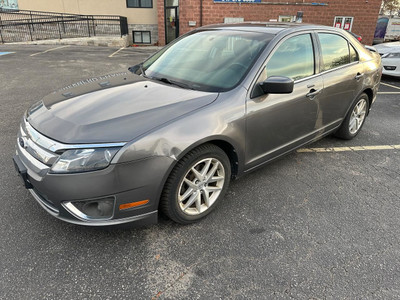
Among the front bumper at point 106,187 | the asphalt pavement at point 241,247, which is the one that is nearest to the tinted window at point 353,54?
the asphalt pavement at point 241,247

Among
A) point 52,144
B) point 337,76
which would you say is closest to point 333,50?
point 337,76

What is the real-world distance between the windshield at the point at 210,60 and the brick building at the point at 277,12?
43.6ft

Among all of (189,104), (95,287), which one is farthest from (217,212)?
(95,287)

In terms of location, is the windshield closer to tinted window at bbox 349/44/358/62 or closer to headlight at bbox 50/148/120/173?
headlight at bbox 50/148/120/173

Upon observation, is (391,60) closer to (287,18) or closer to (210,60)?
(210,60)

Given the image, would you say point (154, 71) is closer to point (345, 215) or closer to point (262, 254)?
point (262, 254)

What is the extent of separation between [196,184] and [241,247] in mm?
630

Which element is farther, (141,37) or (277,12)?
(141,37)

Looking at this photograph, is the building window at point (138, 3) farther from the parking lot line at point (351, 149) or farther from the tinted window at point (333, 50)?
the parking lot line at point (351, 149)

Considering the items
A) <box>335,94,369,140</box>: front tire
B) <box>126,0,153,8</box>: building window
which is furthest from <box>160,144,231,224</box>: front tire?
<box>126,0,153,8</box>: building window

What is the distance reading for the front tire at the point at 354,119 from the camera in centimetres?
424

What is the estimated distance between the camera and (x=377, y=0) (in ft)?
53.0

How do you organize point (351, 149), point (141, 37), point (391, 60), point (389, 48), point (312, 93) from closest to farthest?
point (312, 93) → point (351, 149) → point (391, 60) → point (389, 48) → point (141, 37)

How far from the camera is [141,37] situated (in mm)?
19312
